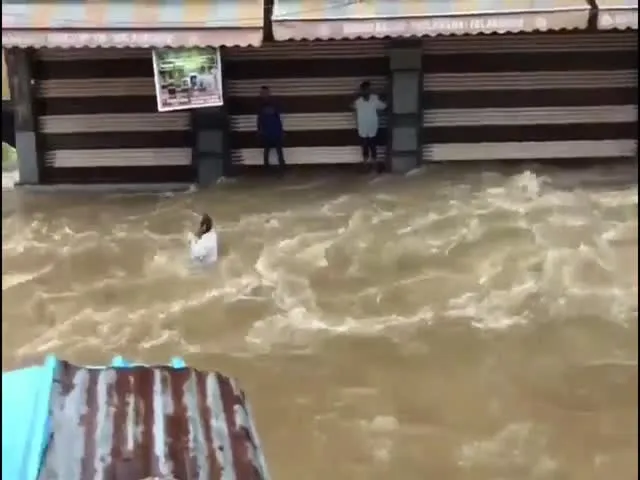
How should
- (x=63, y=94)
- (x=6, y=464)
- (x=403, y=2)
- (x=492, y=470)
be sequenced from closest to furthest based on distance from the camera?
(x=6, y=464) < (x=492, y=470) < (x=403, y=2) < (x=63, y=94)

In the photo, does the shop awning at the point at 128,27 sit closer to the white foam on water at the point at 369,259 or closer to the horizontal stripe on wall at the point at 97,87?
the horizontal stripe on wall at the point at 97,87

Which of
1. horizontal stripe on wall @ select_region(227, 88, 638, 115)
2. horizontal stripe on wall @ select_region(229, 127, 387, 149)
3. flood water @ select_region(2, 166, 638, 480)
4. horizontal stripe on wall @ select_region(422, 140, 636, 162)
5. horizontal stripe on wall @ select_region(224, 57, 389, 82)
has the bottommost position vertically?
flood water @ select_region(2, 166, 638, 480)

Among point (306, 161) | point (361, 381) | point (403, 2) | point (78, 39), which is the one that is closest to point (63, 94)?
point (78, 39)

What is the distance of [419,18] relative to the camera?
12.4 meters

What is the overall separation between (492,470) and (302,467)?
1385 mm

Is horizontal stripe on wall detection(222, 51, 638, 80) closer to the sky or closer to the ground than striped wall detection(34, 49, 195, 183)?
closer to the sky

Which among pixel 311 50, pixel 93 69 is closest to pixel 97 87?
pixel 93 69

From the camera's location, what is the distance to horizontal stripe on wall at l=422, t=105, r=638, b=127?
14.7m

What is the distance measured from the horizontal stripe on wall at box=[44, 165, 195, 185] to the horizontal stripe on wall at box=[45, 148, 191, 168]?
0.06 meters

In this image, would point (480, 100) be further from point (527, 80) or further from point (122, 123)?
point (122, 123)

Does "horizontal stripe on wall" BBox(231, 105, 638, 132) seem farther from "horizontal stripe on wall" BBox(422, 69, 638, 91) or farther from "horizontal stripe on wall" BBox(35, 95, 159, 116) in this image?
"horizontal stripe on wall" BBox(35, 95, 159, 116)

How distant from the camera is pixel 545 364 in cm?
927

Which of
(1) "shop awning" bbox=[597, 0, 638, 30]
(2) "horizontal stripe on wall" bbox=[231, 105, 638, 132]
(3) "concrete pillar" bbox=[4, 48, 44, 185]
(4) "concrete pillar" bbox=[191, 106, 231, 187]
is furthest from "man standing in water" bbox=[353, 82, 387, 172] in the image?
(3) "concrete pillar" bbox=[4, 48, 44, 185]

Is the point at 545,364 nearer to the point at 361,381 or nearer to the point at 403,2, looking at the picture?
the point at 361,381
